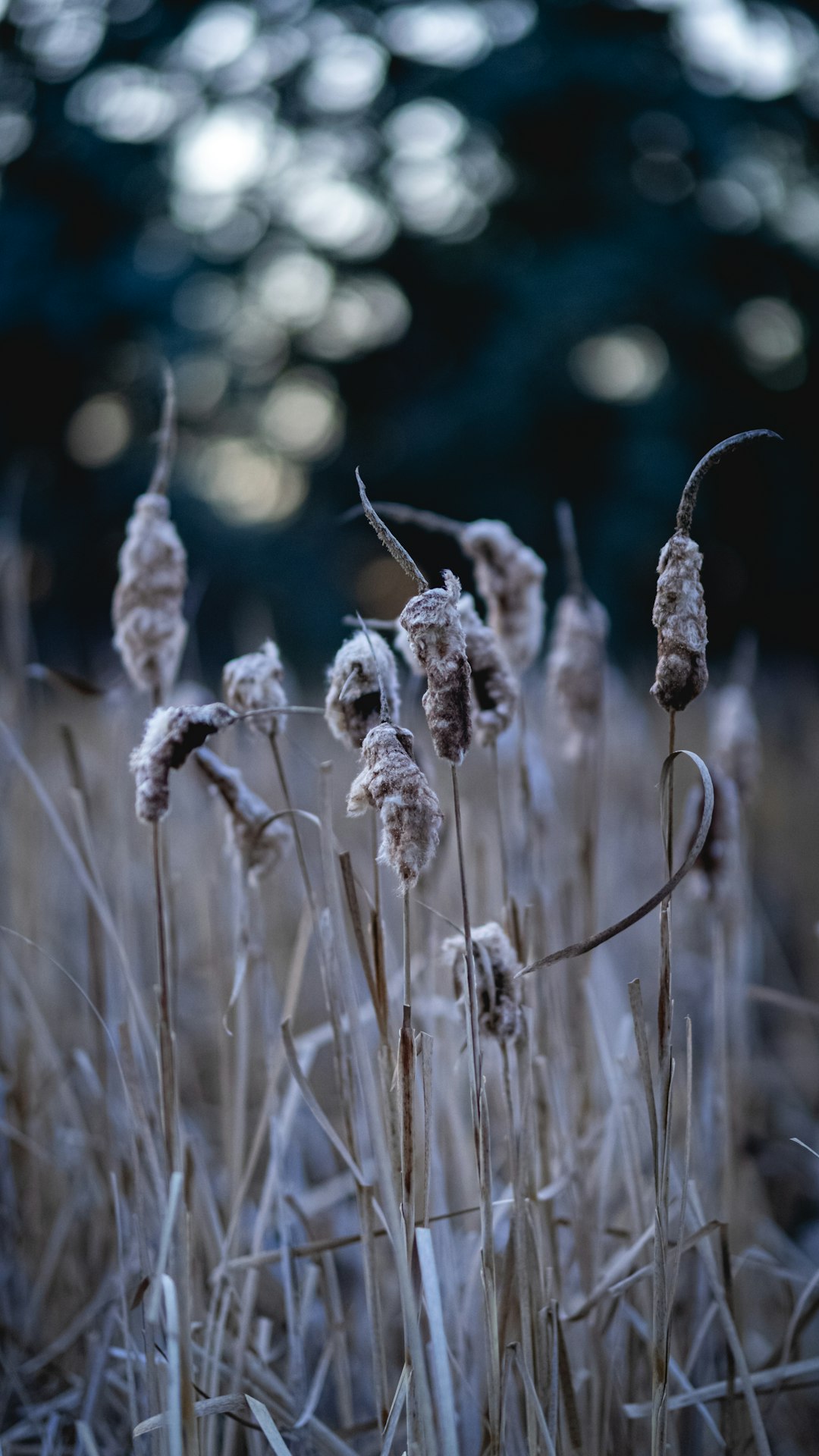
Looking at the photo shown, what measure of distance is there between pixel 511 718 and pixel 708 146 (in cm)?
715

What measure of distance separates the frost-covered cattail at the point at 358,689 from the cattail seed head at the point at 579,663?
0.34 metres

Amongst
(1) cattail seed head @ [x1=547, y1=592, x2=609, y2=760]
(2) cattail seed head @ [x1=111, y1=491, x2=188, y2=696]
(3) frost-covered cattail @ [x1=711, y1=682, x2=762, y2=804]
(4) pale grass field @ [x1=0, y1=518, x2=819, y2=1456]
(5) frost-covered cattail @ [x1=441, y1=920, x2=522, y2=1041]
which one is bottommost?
(4) pale grass field @ [x1=0, y1=518, x2=819, y2=1456]

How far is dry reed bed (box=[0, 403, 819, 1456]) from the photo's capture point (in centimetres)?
65

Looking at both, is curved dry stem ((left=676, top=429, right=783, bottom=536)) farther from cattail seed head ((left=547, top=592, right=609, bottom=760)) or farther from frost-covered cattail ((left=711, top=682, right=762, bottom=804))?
frost-covered cattail ((left=711, top=682, right=762, bottom=804))

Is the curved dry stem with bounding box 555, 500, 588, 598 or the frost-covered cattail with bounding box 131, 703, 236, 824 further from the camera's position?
the curved dry stem with bounding box 555, 500, 588, 598

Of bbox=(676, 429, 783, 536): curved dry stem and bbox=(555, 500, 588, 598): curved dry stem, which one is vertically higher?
bbox=(676, 429, 783, 536): curved dry stem

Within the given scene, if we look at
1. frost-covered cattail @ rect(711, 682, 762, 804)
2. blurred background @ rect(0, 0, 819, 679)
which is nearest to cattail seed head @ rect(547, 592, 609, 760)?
frost-covered cattail @ rect(711, 682, 762, 804)

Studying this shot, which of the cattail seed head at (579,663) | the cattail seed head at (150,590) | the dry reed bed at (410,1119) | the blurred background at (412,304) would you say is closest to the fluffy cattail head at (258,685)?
the dry reed bed at (410,1119)

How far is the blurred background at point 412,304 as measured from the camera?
6859 millimetres

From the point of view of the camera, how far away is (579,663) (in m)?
1.00

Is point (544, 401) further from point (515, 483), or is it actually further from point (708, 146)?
point (708, 146)

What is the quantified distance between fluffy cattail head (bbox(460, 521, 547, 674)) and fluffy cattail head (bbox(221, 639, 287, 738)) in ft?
0.70

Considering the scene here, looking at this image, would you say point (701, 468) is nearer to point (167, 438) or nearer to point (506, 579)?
point (506, 579)

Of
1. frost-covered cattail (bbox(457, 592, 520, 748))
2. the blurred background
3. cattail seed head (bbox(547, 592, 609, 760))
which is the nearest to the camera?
frost-covered cattail (bbox(457, 592, 520, 748))
